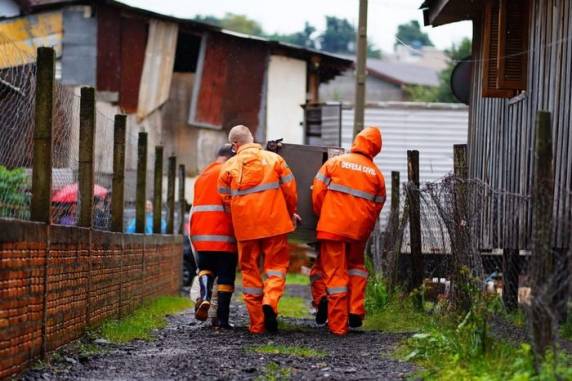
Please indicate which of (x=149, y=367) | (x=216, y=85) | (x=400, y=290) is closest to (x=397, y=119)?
(x=216, y=85)

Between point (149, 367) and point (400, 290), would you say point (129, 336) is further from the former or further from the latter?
point (400, 290)

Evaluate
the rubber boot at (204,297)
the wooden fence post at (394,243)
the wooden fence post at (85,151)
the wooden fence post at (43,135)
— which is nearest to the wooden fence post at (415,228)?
the wooden fence post at (394,243)

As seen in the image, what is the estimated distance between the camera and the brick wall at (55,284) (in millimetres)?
8234

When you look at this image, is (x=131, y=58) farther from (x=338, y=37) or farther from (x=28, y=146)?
(x=338, y=37)

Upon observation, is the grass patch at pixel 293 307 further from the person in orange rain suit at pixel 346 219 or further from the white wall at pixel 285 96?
the white wall at pixel 285 96

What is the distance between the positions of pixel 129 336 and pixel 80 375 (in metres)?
3.02

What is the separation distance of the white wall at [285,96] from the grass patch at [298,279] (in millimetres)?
5393

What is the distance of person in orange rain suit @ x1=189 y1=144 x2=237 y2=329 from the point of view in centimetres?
1297

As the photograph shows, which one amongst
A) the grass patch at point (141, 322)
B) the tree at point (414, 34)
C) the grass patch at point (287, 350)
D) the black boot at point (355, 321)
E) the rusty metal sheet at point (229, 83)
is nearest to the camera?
the grass patch at point (287, 350)

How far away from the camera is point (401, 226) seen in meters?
15.2

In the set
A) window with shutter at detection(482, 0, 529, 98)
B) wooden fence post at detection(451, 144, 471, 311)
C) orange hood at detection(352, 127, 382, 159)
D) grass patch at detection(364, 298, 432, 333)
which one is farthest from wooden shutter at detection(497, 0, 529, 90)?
wooden fence post at detection(451, 144, 471, 311)

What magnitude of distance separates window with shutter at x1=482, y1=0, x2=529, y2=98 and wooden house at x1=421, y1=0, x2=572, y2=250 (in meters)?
0.01

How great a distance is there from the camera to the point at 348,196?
41.7 feet

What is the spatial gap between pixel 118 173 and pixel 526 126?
4.48 m
